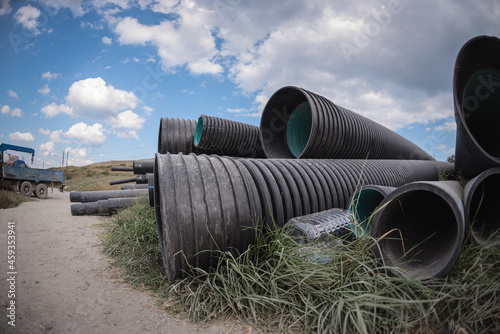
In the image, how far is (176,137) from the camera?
23.1 ft

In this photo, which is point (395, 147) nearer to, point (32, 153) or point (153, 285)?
point (153, 285)

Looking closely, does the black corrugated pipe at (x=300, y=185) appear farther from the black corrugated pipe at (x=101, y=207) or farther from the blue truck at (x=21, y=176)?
the blue truck at (x=21, y=176)

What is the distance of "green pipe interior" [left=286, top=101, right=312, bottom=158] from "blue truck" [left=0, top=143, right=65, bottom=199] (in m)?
11.1

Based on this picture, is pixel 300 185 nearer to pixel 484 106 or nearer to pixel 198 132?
pixel 484 106

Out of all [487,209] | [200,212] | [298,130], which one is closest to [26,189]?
[298,130]

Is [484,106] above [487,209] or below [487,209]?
above

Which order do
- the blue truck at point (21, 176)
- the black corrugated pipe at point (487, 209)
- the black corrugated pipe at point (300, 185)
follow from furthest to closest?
the blue truck at point (21, 176) → the black corrugated pipe at point (300, 185) → the black corrugated pipe at point (487, 209)

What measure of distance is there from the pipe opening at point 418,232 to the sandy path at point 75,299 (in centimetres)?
124

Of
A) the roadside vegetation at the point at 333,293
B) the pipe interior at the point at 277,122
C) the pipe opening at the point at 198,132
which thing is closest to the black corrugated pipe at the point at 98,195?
the pipe opening at the point at 198,132

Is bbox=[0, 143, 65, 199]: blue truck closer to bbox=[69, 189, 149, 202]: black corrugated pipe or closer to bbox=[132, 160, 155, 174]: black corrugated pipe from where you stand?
bbox=[69, 189, 149, 202]: black corrugated pipe

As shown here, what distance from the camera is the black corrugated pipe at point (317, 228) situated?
7.02ft

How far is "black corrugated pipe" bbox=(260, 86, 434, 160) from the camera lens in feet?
15.2

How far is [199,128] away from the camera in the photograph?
22.5 feet

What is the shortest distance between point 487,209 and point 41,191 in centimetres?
1422
